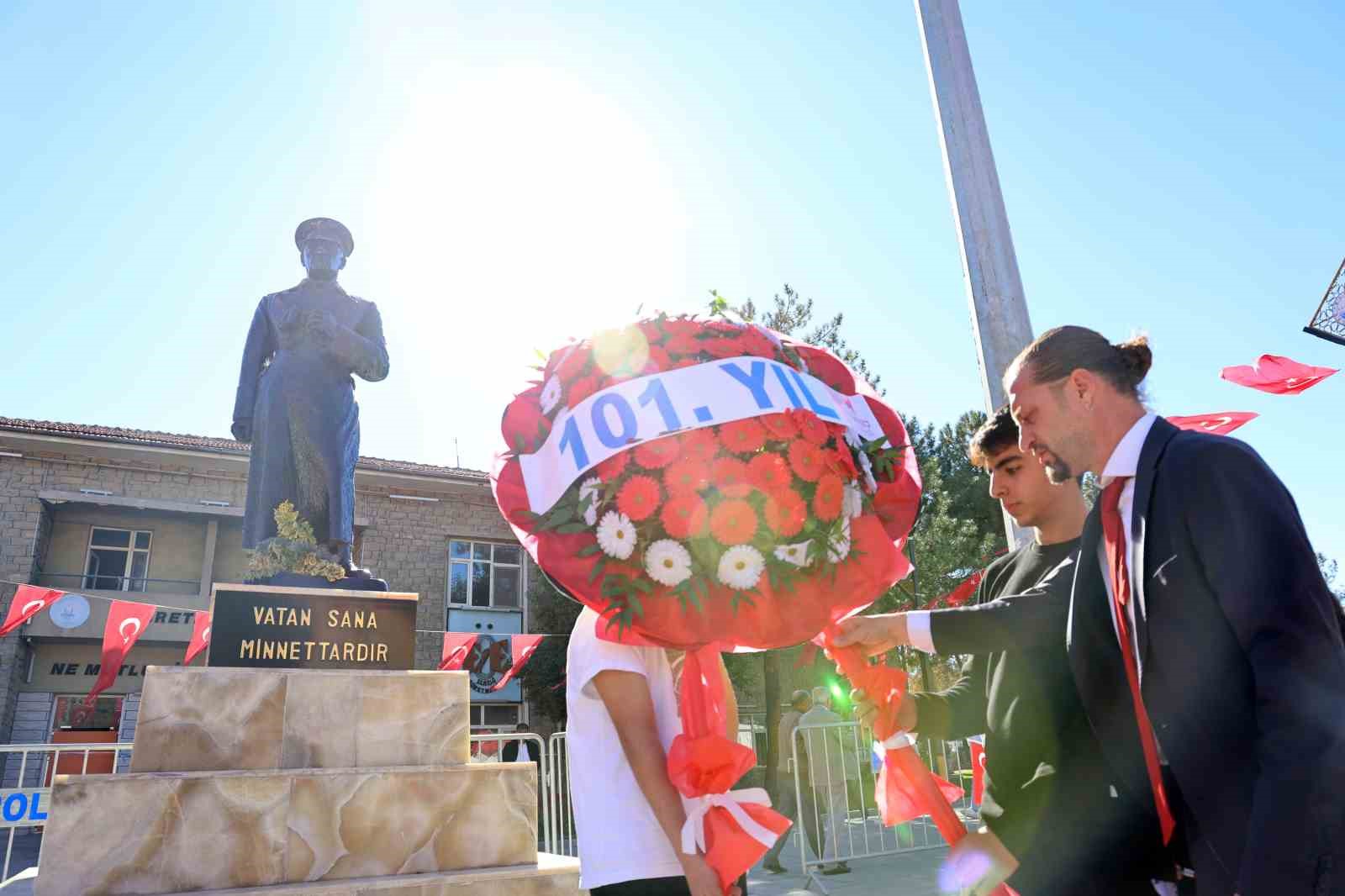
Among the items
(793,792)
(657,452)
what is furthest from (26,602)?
(657,452)

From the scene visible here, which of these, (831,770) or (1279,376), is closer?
(1279,376)

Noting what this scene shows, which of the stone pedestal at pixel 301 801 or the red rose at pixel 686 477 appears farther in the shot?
the stone pedestal at pixel 301 801

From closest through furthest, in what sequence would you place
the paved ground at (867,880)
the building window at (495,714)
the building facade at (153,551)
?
the paved ground at (867,880) < the building facade at (153,551) < the building window at (495,714)

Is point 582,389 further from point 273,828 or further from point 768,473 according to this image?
point 273,828

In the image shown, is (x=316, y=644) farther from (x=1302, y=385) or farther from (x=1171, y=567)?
(x=1302, y=385)

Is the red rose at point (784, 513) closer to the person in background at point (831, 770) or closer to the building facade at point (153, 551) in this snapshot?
the person in background at point (831, 770)

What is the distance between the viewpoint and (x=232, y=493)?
68.7 feet

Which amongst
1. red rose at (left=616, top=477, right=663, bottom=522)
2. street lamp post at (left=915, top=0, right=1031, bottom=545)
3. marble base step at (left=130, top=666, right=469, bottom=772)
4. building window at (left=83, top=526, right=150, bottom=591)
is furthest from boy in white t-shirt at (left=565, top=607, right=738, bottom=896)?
building window at (left=83, top=526, right=150, bottom=591)

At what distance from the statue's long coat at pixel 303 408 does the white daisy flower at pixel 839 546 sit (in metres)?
5.10

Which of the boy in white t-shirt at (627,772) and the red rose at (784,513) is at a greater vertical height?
the red rose at (784,513)

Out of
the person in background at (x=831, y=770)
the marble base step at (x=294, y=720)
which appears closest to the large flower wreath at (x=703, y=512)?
the marble base step at (x=294, y=720)

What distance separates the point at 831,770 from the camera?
8266 mm

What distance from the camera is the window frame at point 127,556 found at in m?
20.0

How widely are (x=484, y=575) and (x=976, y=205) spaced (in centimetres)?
2035
